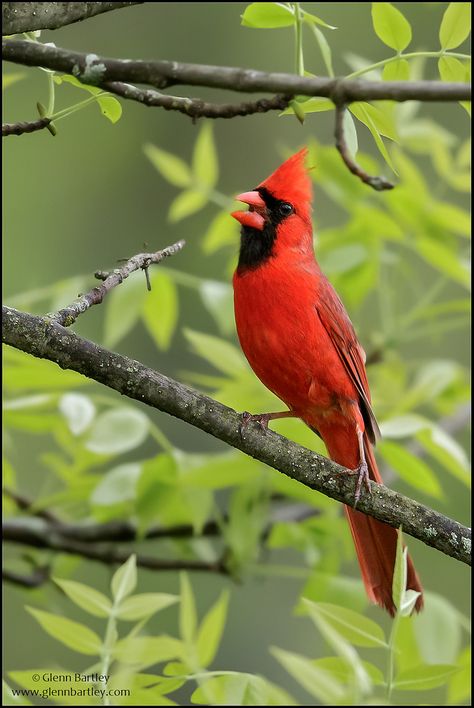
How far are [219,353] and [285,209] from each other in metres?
0.56

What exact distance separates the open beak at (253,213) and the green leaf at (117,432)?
0.75 metres

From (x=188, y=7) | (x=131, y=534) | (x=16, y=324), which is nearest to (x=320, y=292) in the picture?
(x=131, y=534)

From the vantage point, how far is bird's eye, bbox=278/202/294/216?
3.12 metres

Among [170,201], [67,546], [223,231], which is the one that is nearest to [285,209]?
[223,231]

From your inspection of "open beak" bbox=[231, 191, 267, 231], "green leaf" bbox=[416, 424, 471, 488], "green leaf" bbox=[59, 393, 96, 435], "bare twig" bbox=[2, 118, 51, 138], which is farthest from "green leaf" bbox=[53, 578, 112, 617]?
"open beak" bbox=[231, 191, 267, 231]

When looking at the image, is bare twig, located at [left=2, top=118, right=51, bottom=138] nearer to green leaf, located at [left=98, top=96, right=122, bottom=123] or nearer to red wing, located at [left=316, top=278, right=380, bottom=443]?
green leaf, located at [left=98, top=96, right=122, bottom=123]

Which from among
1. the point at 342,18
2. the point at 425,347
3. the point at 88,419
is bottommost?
the point at 425,347

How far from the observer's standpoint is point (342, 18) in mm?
7234

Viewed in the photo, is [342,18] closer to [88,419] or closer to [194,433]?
[194,433]

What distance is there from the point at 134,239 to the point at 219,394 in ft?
13.3

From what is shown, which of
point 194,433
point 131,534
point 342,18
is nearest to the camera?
point 131,534

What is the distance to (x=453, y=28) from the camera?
187cm

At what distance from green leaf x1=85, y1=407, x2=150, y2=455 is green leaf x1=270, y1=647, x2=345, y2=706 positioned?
2.97 ft

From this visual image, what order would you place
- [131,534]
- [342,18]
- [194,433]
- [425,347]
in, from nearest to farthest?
[131,534], [194,433], [425,347], [342,18]
